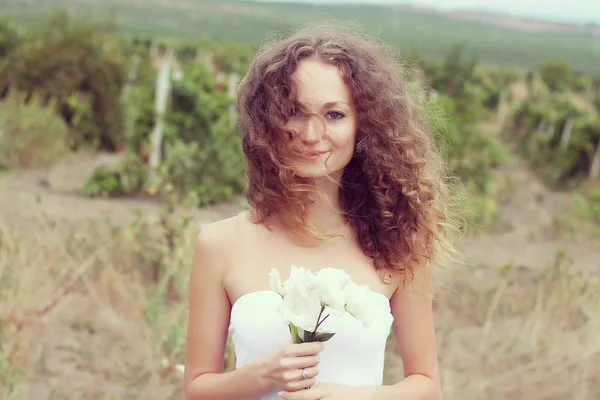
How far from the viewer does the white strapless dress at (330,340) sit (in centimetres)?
187

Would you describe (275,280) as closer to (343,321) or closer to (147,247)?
(343,321)

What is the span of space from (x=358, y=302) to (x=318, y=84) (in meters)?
0.53

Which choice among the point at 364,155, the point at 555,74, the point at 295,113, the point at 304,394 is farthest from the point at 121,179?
the point at 555,74

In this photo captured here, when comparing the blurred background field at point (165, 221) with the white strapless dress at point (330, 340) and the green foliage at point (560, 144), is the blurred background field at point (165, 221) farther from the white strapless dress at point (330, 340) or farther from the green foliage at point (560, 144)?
the white strapless dress at point (330, 340)

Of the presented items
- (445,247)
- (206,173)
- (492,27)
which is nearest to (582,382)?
(445,247)

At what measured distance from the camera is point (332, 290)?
1.68 meters

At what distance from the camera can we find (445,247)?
7.40 feet

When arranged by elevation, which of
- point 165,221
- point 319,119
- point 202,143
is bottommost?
point 202,143

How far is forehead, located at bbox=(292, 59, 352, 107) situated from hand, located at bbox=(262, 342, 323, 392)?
0.56 meters

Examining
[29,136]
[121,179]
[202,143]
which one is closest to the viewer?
[121,179]

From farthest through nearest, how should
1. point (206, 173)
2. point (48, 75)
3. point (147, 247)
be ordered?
point (48, 75) < point (206, 173) < point (147, 247)

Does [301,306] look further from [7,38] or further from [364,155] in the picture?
[7,38]

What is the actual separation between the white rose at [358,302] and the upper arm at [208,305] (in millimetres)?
377

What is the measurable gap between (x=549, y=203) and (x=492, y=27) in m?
98.2
